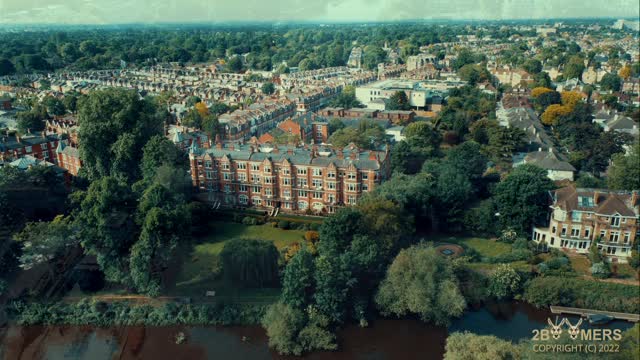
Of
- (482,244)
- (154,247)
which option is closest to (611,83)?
(482,244)

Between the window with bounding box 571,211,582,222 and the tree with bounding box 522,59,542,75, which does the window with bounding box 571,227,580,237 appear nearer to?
the window with bounding box 571,211,582,222

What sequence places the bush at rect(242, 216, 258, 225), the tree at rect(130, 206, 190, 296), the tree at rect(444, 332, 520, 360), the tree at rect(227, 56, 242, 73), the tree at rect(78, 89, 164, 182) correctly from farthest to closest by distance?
the tree at rect(227, 56, 242, 73)
the tree at rect(78, 89, 164, 182)
the bush at rect(242, 216, 258, 225)
the tree at rect(130, 206, 190, 296)
the tree at rect(444, 332, 520, 360)

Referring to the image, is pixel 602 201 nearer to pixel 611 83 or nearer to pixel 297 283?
pixel 297 283

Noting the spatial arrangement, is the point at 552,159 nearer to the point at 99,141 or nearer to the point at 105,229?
the point at 105,229

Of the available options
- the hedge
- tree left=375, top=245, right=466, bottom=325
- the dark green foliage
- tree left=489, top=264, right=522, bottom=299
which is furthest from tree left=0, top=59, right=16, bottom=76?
the dark green foliage

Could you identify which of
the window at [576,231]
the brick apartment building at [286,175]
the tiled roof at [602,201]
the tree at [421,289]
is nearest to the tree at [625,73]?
the tiled roof at [602,201]
